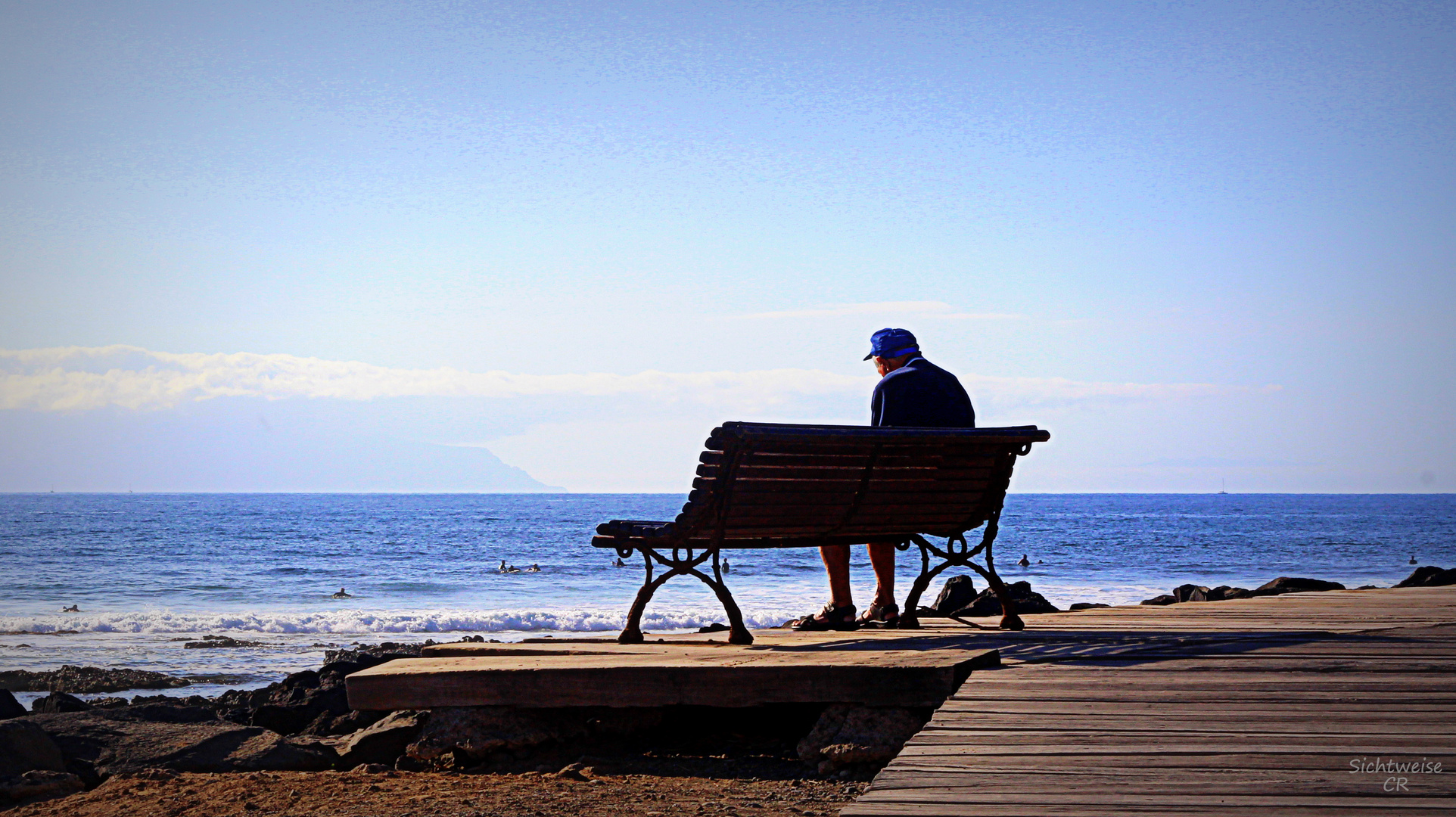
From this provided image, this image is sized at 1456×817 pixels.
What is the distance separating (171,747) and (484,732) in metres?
1.92

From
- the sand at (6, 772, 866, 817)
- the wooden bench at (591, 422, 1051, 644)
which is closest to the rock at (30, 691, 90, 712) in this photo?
the sand at (6, 772, 866, 817)

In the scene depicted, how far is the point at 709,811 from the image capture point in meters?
4.09

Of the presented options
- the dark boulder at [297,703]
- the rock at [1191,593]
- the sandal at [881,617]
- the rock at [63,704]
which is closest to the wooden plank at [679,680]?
the sandal at [881,617]

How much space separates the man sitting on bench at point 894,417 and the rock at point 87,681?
8573mm

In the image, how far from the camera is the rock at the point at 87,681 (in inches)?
483

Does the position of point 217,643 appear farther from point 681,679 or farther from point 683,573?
point 681,679

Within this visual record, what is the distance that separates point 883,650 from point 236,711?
571 centimetres

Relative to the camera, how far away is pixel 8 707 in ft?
29.2

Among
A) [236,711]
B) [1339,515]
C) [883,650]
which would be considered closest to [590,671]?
[883,650]

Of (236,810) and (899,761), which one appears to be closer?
(899,761)

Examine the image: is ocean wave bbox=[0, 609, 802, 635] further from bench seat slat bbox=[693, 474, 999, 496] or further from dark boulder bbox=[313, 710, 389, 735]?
bench seat slat bbox=[693, 474, 999, 496]

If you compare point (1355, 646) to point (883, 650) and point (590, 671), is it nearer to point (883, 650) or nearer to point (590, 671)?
point (883, 650)

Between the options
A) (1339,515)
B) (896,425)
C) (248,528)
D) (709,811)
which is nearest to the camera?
(709,811)

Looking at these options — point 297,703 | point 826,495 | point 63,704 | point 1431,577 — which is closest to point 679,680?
point 826,495
